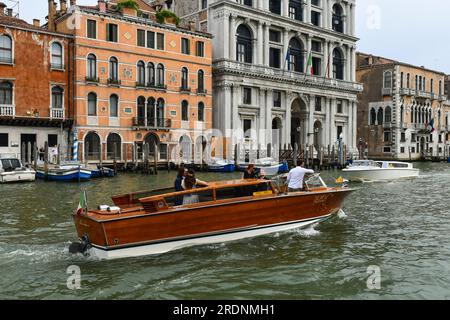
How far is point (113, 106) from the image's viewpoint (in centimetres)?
3081

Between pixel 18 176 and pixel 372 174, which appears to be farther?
pixel 372 174

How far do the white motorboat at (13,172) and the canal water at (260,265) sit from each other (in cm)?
1011

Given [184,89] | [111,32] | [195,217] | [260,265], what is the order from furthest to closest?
[184,89]
[111,32]
[195,217]
[260,265]

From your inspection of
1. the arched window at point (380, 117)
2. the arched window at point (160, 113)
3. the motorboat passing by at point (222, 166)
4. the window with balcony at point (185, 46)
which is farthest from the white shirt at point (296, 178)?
the arched window at point (380, 117)

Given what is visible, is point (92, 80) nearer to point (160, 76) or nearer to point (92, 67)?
point (92, 67)

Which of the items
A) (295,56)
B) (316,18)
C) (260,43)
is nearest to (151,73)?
(260,43)

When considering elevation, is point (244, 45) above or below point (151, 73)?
above

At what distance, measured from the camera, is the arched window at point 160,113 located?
3272 centimetres

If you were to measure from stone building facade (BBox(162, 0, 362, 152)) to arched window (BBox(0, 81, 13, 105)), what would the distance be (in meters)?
15.7

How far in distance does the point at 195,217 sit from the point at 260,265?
1.55 m

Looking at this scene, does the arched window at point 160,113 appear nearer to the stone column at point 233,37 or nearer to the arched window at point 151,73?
the arched window at point 151,73

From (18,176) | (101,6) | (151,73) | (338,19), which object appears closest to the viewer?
(18,176)

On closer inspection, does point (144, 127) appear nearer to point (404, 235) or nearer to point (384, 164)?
point (384, 164)

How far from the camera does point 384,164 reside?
24.8 m
